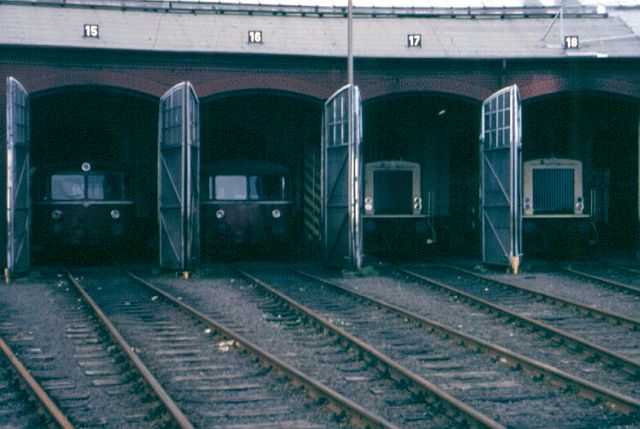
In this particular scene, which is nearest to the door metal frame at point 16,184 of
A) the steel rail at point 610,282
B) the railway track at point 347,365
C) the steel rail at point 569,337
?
the railway track at point 347,365

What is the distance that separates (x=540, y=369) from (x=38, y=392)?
4.48 m

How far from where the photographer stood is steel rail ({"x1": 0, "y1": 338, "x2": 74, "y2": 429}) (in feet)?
22.8

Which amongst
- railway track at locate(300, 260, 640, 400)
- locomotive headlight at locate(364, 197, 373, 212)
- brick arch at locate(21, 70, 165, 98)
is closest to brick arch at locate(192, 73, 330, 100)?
brick arch at locate(21, 70, 165, 98)

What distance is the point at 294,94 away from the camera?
22.2m

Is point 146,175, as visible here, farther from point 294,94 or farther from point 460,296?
point 460,296

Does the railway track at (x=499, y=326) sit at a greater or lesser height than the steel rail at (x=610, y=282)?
lesser

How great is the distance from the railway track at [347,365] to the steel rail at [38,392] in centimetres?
240

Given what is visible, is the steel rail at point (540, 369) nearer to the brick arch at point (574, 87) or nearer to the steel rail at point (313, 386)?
the steel rail at point (313, 386)

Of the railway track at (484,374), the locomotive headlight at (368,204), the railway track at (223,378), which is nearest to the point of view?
the railway track at (223,378)

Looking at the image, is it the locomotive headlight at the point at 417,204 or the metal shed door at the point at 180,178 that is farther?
the locomotive headlight at the point at 417,204

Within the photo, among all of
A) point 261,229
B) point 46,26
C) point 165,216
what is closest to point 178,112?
point 165,216

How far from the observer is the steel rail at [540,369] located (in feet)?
24.8

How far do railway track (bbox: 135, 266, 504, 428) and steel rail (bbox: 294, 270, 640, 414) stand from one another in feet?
4.09

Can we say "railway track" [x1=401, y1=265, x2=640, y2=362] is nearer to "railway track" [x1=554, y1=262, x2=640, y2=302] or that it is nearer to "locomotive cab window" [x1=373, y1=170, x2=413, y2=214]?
"railway track" [x1=554, y1=262, x2=640, y2=302]
